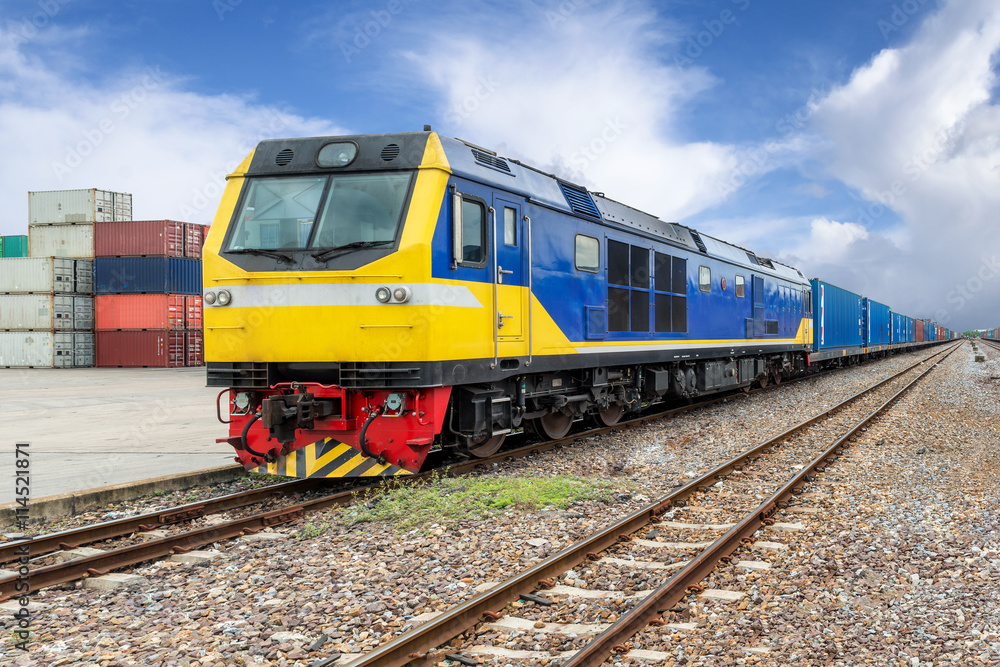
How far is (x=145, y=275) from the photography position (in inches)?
1500

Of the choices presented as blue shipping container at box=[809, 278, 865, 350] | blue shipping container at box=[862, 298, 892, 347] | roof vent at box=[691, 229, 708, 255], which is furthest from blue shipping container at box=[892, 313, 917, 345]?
roof vent at box=[691, 229, 708, 255]

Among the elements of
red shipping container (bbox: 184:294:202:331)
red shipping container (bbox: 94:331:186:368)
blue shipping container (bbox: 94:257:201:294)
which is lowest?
red shipping container (bbox: 94:331:186:368)

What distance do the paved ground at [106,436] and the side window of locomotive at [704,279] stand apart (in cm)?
904

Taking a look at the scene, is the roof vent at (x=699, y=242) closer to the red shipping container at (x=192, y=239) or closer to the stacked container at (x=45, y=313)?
the red shipping container at (x=192, y=239)

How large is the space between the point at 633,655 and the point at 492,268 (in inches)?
184

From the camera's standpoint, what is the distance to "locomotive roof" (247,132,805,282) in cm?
693

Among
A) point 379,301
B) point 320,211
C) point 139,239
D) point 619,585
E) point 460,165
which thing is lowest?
point 619,585

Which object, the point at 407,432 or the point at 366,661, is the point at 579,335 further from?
the point at 366,661

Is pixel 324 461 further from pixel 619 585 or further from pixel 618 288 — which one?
pixel 618 288

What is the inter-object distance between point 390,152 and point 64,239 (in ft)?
136

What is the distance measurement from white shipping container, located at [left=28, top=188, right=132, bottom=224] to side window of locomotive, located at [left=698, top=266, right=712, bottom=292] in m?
38.7

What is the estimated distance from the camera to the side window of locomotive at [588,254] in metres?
9.38

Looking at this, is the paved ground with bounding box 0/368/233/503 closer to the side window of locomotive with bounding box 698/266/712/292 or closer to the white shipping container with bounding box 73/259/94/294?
the side window of locomotive with bounding box 698/266/712/292

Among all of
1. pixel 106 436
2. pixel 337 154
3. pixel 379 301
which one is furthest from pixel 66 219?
pixel 379 301
